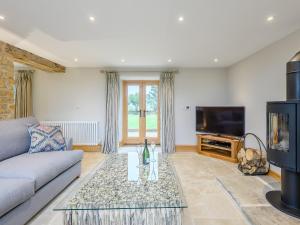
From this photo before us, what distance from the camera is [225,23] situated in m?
2.71

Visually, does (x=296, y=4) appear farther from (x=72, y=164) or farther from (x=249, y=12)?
(x=72, y=164)

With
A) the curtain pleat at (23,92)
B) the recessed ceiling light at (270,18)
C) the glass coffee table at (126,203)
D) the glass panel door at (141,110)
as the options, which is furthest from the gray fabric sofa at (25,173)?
the recessed ceiling light at (270,18)

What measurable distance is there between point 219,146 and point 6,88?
15.2ft

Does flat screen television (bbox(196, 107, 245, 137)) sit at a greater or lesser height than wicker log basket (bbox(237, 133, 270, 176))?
greater

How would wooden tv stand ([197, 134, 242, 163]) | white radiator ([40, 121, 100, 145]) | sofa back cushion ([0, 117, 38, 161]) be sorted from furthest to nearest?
white radiator ([40, 121, 100, 145]) < wooden tv stand ([197, 134, 242, 163]) < sofa back cushion ([0, 117, 38, 161])

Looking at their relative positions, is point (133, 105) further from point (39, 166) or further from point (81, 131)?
point (39, 166)

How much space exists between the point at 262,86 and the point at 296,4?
184 centimetres

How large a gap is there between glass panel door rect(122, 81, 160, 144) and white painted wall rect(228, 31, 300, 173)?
233 cm

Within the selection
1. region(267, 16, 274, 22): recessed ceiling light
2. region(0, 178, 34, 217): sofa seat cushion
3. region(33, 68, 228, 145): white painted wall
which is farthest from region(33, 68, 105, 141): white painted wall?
region(267, 16, 274, 22): recessed ceiling light

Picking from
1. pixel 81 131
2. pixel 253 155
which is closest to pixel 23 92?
→ pixel 81 131

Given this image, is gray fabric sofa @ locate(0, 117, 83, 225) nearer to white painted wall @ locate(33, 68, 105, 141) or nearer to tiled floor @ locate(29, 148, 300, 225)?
tiled floor @ locate(29, 148, 300, 225)

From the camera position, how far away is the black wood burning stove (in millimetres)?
2258

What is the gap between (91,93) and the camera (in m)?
5.59

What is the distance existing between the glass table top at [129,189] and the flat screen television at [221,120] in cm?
254
